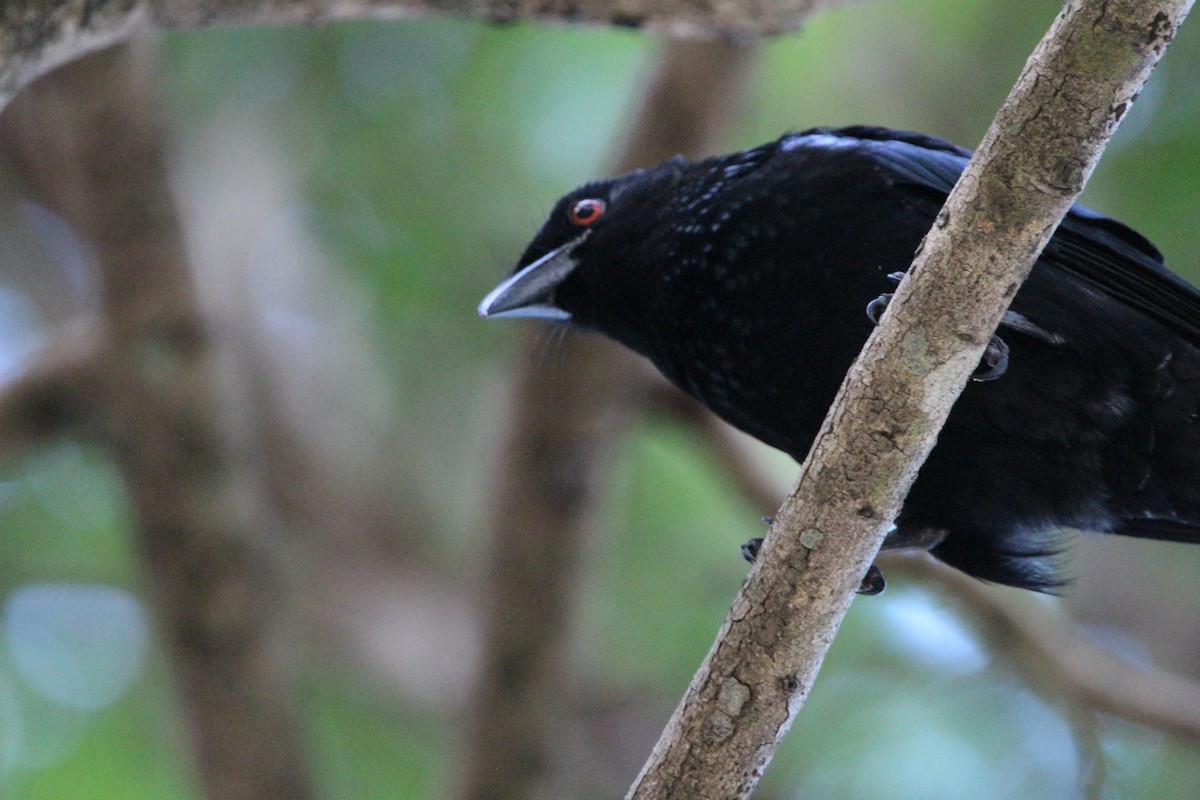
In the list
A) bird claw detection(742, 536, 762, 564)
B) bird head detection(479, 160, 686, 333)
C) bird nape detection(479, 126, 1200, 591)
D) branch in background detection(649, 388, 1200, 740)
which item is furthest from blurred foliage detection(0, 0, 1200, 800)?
bird claw detection(742, 536, 762, 564)

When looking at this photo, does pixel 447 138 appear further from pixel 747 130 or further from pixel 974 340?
pixel 974 340

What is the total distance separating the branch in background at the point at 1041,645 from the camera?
511 cm

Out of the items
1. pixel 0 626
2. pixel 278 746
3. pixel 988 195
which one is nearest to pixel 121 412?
pixel 278 746

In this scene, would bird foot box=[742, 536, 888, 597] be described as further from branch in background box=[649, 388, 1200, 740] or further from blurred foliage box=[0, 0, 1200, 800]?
blurred foliage box=[0, 0, 1200, 800]

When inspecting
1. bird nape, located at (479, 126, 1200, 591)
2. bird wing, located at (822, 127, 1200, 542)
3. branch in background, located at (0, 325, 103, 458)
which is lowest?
branch in background, located at (0, 325, 103, 458)

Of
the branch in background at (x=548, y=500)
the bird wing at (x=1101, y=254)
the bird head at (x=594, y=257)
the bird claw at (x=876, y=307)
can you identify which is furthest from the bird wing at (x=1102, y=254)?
the branch in background at (x=548, y=500)

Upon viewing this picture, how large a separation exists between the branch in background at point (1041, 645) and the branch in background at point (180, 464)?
208cm

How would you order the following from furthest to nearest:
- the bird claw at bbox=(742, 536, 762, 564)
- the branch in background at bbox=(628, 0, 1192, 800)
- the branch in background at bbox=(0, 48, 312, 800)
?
1. the branch in background at bbox=(0, 48, 312, 800)
2. the bird claw at bbox=(742, 536, 762, 564)
3. the branch in background at bbox=(628, 0, 1192, 800)

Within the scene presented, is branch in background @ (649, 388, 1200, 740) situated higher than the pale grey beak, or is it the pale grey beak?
the pale grey beak

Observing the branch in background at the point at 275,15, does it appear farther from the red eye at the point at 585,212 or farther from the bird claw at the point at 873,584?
the bird claw at the point at 873,584

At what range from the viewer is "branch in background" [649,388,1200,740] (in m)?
5.11

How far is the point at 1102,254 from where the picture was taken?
3111 mm

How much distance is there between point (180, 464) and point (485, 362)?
3.19 metres

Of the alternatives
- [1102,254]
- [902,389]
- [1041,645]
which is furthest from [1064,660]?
[902,389]
